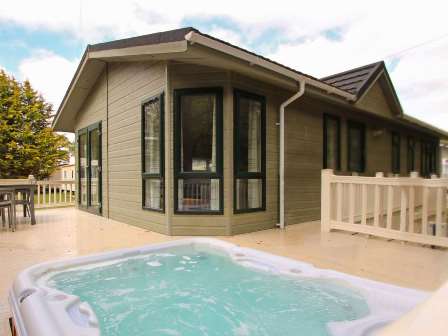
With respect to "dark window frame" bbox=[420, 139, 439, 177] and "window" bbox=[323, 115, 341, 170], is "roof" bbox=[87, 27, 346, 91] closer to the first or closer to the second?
"window" bbox=[323, 115, 341, 170]

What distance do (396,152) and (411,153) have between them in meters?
1.61

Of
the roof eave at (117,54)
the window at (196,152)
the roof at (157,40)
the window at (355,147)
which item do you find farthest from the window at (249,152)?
the window at (355,147)

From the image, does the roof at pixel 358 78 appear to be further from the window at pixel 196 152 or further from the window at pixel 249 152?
the window at pixel 196 152

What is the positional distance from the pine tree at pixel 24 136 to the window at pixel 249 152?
588 inches

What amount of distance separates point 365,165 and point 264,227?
419 centimetres

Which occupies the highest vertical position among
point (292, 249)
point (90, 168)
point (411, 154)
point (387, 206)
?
point (411, 154)

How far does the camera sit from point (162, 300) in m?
2.43

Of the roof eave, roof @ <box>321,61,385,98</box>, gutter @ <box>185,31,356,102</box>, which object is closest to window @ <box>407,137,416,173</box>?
roof @ <box>321,61,385,98</box>

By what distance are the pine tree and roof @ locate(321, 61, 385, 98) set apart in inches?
590

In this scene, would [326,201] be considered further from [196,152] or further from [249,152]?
[196,152]

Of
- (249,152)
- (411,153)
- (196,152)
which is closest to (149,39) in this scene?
(196,152)

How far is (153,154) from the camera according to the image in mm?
5148

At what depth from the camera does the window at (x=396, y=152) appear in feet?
30.3

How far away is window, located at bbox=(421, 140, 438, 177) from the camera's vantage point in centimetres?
1154
